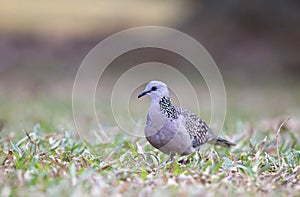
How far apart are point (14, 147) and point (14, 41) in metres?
13.4

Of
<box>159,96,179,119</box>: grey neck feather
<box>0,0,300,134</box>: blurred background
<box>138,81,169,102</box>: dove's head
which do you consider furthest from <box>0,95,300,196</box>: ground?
<box>0,0,300,134</box>: blurred background

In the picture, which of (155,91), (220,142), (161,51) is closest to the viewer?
(155,91)

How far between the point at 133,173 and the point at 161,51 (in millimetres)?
12410

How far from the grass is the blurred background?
5.03 meters

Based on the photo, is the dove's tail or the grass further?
the dove's tail

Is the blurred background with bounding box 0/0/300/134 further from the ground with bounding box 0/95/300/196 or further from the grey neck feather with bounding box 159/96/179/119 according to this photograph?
the grey neck feather with bounding box 159/96/179/119

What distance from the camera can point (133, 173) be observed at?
15.1 feet

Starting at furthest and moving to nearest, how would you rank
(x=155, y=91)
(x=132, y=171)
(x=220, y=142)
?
1. (x=220, y=142)
2. (x=155, y=91)
3. (x=132, y=171)

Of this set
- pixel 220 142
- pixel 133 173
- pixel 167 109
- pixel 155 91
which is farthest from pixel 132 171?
pixel 220 142

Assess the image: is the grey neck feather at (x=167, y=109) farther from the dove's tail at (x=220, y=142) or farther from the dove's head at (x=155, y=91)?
the dove's tail at (x=220, y=142)

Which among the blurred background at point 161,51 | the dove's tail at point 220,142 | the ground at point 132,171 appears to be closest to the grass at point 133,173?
the ground at point 132,171

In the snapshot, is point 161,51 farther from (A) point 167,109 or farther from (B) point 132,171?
(B) point 132,171

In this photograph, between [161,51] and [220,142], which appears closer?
[220,142]

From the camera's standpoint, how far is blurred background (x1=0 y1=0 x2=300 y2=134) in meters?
13.1
